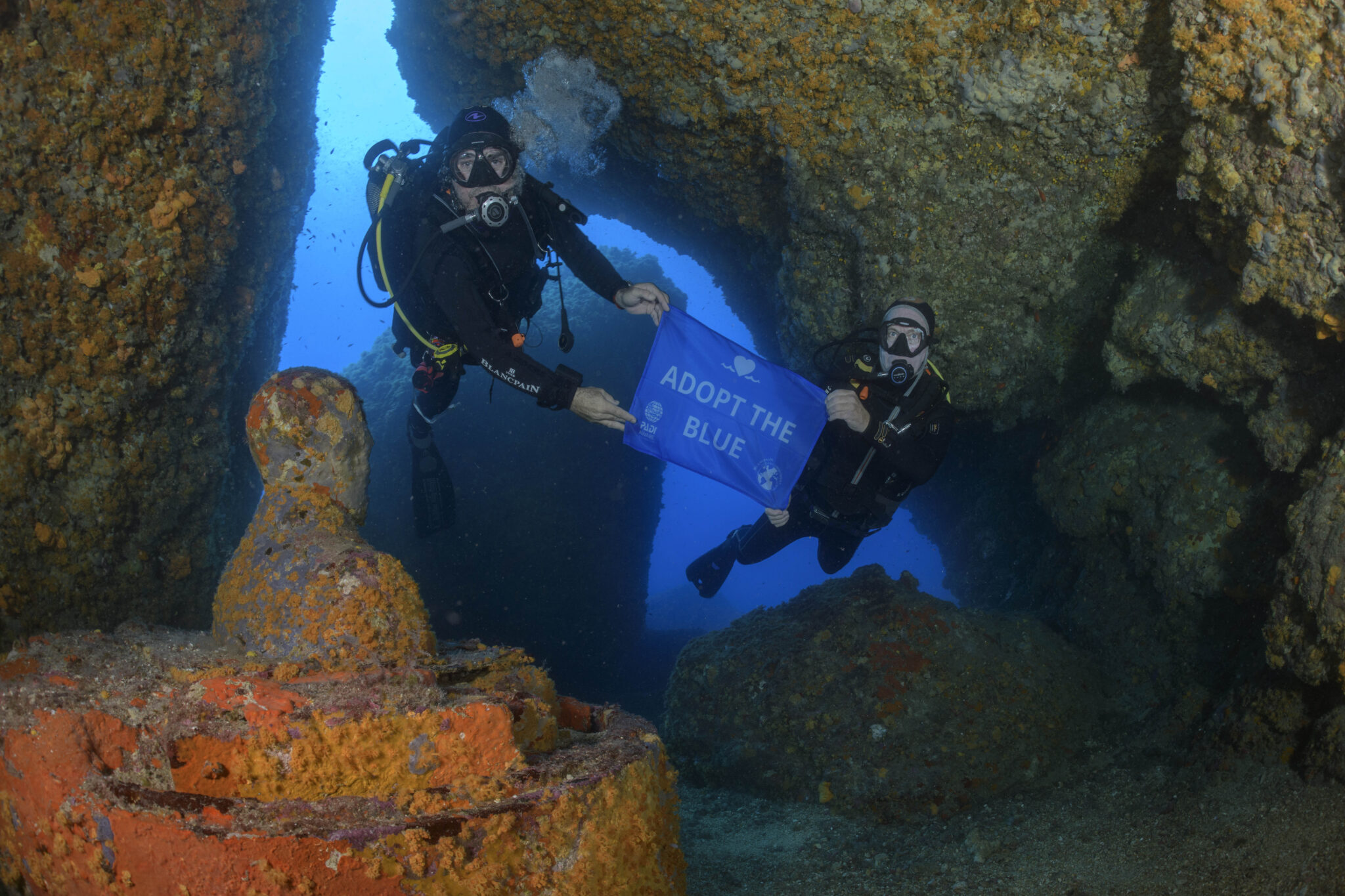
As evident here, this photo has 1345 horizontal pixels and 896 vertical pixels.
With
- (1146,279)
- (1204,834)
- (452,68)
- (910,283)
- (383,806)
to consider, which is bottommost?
(383,806)

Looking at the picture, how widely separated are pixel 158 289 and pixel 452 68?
4.45 metres

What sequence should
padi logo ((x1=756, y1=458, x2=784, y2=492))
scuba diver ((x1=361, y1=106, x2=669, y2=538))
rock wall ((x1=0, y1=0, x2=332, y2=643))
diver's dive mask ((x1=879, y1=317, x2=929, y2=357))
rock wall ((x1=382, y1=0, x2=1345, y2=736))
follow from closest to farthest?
rock wall ((x1=0, y1=0, x2=332, y2=643)), rock wall ((x1=382, y1=0, x2=1345, y2=736)), scuba diver ((x1=361, y1=106, x2=669, y2=538)), diver's dive mask ((x1=879, y1=317, x2=929, y2=357)), padi logo ((x1=756, y1=458, x2=784, y2=492))

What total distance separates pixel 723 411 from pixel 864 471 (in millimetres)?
1661

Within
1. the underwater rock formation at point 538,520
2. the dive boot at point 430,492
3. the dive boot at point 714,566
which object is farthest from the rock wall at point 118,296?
the dive boot at point 714,566

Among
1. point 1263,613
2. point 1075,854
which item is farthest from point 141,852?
point 1263,613

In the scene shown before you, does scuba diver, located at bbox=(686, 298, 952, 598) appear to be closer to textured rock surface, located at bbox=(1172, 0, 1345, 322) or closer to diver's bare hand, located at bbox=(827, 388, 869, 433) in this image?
diver's bare hand, located at bbox=(827, 388, 869, 433)

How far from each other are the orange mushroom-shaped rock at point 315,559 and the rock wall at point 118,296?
0.90 m

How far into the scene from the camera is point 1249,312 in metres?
3.62

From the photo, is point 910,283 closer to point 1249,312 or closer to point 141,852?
point 1249,312

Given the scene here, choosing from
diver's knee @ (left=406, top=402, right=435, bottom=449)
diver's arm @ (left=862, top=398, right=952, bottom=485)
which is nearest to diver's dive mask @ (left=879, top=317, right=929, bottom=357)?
diver's arm @ (left=862, top=398, right=952, bottom=485)

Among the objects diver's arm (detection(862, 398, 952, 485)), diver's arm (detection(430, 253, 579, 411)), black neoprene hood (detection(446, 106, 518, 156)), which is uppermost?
black neoprene hood (detection(446, 106, 518, 156))

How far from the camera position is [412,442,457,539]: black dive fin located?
6066 millimetres

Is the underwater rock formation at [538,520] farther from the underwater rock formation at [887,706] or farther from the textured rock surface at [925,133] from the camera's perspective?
the underwater rock formation at [887,706]

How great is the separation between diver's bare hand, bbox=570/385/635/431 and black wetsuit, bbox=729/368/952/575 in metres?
1.80
